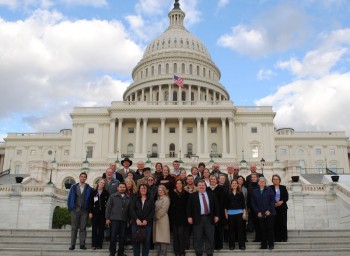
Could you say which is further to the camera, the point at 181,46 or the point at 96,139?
the point at 181,46

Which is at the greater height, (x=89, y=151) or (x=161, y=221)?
(x=89, y=151)

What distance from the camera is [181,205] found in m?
12.4

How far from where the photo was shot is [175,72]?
93.4 meters

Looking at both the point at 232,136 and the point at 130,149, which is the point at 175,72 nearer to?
the point at 130,149

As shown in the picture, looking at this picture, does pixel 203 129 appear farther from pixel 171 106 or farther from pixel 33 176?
pixel 33 176

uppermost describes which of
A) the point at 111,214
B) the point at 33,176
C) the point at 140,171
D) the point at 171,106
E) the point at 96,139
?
the point at 171,106

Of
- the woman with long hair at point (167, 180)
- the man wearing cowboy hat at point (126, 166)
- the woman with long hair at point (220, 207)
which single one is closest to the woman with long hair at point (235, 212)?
the woman with long hair at point (220, 207)

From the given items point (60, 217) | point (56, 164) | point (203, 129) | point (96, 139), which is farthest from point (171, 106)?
point (60, 217)

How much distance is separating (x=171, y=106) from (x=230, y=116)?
10.1m

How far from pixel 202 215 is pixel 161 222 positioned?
122 centimetres

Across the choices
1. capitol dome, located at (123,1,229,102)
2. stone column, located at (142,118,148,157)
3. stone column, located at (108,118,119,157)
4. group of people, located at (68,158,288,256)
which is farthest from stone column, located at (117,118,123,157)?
group of people, located at (68,158,288,256)

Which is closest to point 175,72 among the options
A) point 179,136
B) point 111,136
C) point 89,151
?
point 179,136

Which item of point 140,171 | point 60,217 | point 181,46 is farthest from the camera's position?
point 181,46

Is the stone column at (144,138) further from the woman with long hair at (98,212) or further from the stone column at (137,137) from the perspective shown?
the woman with long hair at (98,212)
